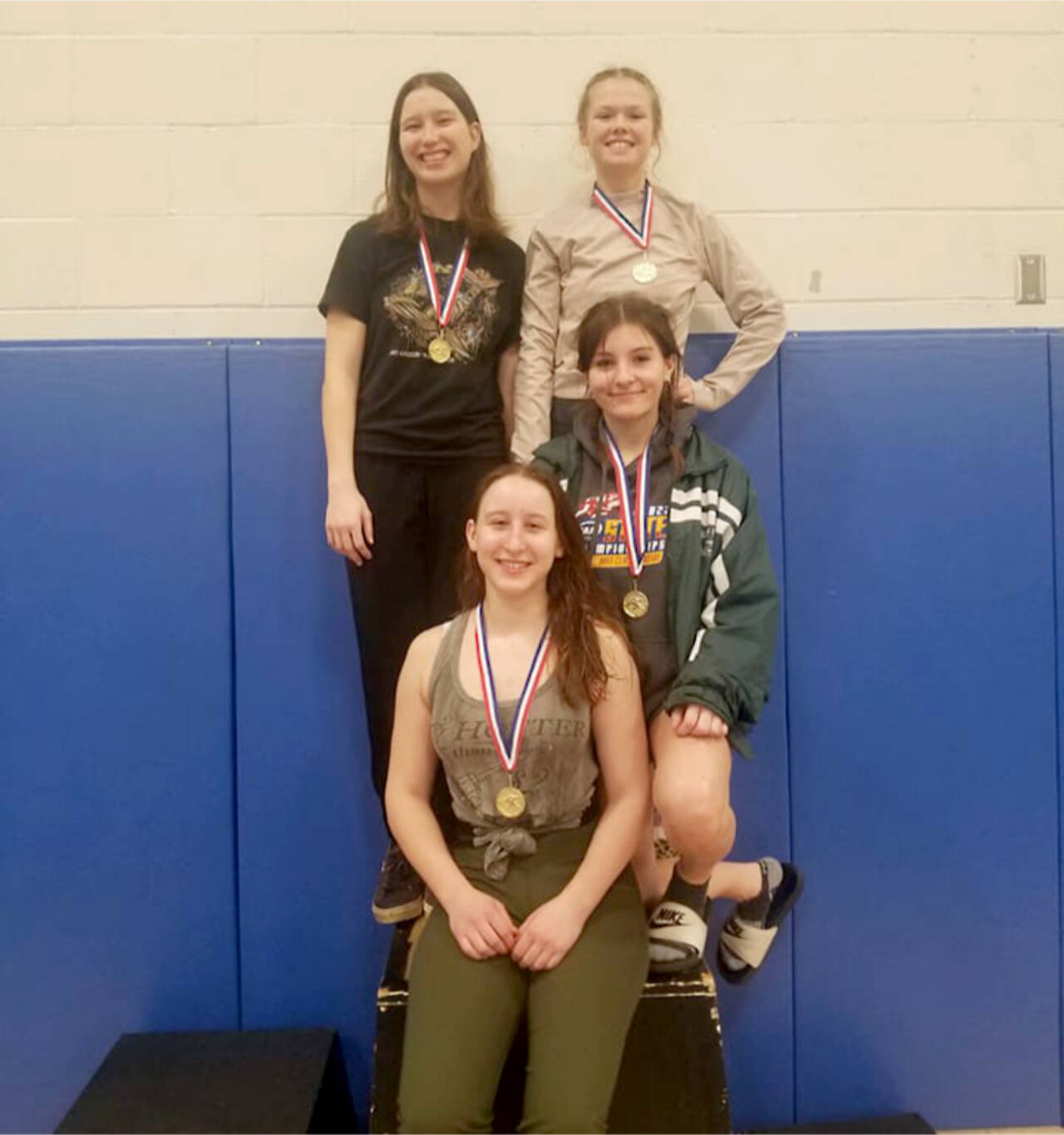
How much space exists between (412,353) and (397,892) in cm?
112

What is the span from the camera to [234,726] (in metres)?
2.13

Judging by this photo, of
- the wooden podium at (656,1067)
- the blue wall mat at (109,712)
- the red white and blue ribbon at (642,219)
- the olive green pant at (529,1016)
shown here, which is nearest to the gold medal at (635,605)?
the olive green pant at (529,1016)

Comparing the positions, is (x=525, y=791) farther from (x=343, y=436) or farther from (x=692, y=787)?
(x=343, y=436)

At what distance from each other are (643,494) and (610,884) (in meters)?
0.72

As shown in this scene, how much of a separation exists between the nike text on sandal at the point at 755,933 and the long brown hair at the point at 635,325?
0.96 metres

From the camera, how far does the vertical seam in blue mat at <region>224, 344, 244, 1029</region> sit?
2102mm

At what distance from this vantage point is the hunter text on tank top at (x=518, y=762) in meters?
1.69

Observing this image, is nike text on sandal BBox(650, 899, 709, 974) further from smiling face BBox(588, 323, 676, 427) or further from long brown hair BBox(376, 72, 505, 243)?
long brown hair BBox(376, 72, 505, 243)

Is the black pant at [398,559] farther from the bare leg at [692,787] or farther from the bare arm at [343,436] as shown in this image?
the bare leg at [692,787]

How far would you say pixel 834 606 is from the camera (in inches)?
84.7

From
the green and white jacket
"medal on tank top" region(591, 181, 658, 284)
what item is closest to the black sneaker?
the green and white jacket

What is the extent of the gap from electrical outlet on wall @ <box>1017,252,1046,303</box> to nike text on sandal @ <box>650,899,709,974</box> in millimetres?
1842

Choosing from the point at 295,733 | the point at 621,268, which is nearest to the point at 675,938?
the point at 295,733

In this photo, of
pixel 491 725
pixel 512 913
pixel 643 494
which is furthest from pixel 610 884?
pixel 643 494
